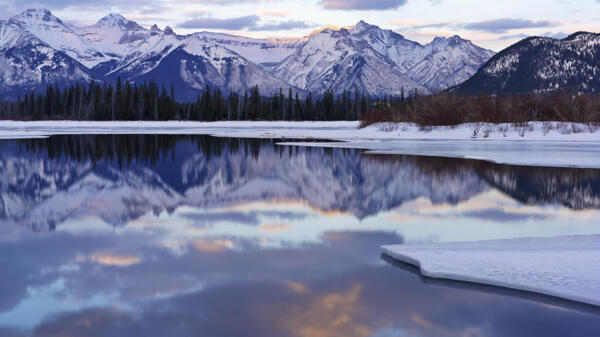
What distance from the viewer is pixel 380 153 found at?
4000 cm

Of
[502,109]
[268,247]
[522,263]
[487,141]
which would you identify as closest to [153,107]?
[502,109]

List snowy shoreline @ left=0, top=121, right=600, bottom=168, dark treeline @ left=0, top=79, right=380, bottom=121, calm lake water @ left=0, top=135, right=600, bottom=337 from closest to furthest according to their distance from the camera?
calm lake water @ left=0, top=135, right=600, bottom=337
snowy shoreline @ left=0, top=121, right=600, bottom=168
dark treeline @ left=0, top=79, right=380, bottom=121

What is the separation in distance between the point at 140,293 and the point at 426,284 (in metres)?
4.60

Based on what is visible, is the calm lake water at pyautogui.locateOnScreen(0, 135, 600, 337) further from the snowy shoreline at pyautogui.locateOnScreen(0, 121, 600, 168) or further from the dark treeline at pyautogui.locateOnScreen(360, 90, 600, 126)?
the dark treeline at pyautogui.locateOnScreen(360, 90, 600, 126)

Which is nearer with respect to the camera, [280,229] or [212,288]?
[212,288]

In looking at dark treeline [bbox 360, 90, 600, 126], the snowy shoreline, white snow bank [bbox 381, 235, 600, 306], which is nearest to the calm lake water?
white snow bank [bbox 381, 235, 600, 306]

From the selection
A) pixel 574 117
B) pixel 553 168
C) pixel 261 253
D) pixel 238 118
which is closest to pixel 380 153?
pixel 553 168

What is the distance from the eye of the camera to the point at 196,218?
55.5 feet

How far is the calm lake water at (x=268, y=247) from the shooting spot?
28.1ft

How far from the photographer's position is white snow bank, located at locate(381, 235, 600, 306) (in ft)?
32.3

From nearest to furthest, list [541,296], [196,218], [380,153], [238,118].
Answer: [541,296], [196,218], [380,153], [238,118]

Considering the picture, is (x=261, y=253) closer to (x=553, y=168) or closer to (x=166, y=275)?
(x=166, y=275)

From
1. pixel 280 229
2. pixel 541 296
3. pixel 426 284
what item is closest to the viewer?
pixel 541 296

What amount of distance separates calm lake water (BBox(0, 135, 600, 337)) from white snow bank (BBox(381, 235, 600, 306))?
0.29 metres
